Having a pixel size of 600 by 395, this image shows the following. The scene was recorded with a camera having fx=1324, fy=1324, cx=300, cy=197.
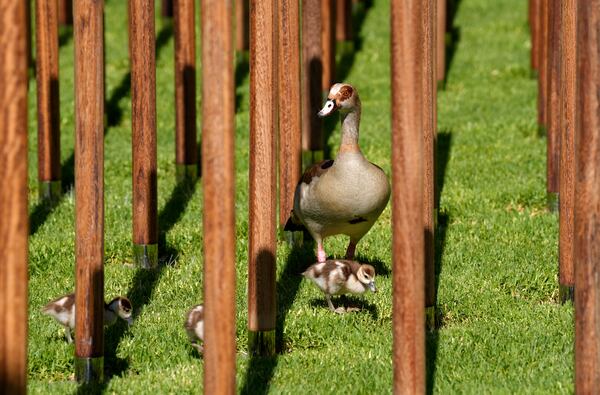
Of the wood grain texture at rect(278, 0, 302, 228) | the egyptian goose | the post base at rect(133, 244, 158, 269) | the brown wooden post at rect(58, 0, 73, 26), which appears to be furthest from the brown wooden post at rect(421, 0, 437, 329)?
the brown wooden post at rect(58, 0, 73, 26)

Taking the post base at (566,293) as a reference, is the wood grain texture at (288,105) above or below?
above

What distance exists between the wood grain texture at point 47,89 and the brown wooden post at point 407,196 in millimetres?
6578

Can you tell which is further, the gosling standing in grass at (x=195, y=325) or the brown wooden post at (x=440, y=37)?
the brown wooden post at (x=440, y=37)

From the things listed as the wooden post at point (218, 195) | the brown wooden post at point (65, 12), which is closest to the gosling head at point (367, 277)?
the wooden post at point (218, 195)

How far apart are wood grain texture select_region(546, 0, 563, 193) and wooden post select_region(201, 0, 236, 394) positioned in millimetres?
5410

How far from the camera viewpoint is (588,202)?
5.94 metres

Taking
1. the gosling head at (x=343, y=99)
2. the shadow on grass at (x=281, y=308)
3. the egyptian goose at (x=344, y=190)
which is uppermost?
the gosling head at (x=343, y=99)

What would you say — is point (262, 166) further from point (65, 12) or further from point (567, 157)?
point (65, 12)

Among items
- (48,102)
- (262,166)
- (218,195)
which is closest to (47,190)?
(48,102)

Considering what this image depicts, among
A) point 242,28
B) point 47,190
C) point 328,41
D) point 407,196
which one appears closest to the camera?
point 407,196

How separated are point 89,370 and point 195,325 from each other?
0.70m

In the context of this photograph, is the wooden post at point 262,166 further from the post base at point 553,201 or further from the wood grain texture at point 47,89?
the wood grain texture at point 47,89

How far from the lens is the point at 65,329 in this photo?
830 centimetres

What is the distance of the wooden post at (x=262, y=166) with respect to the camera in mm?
Answer: 7453
